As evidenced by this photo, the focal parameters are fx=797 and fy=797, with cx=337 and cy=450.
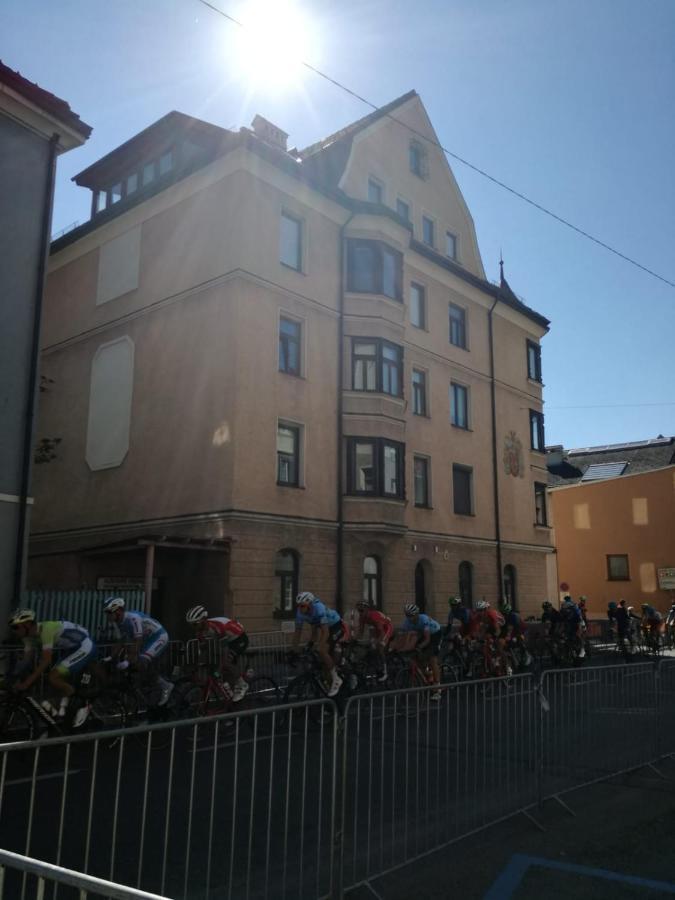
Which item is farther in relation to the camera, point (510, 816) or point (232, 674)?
point (232, 674)

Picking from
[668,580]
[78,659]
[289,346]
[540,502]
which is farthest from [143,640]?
[668,580]

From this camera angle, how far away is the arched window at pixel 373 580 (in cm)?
2411

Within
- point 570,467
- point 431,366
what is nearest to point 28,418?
point 431,366

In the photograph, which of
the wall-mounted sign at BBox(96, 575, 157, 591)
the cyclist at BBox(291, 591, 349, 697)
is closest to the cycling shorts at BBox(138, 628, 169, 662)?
the cyclist at BBox(291, 591, 349, 697)

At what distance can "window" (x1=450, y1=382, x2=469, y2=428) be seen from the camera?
29641 mm

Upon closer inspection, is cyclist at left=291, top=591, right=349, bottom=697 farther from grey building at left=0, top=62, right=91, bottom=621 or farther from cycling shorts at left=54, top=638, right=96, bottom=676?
grey building at left=0, top=62, right=91, bottom=621

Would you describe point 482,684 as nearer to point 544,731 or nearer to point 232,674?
point 544,731

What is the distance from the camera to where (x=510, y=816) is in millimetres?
6305

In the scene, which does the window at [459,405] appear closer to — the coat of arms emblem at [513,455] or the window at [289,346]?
the coat of arms emblem at [513,455]

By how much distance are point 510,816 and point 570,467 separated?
148 feet

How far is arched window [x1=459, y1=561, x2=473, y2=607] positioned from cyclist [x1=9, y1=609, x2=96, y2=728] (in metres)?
20.1

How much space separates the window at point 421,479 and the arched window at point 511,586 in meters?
5.60

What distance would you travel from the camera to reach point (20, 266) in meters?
15.3

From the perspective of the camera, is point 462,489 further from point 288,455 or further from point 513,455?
point 288,455
